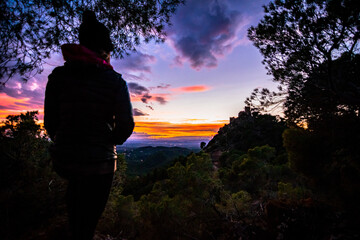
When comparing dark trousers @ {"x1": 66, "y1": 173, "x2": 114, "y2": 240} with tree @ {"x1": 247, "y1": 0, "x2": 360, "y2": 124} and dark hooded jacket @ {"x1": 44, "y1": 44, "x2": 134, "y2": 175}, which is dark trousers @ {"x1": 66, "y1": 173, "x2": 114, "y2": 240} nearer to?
dark hooded jacket @ {"x1": 44, "y1": 44, "x2": 134, "y2": 175}

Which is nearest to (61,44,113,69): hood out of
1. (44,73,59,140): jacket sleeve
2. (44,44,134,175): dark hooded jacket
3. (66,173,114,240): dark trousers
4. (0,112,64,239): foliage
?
(44,44,134,175): dark hooded jacket

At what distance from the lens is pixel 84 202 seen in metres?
1.20

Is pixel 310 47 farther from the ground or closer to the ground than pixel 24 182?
farther from the ground

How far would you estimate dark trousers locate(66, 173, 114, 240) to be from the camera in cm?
120

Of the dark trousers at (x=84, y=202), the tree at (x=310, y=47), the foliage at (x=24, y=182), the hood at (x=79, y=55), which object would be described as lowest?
the foliage at (x=24, y=182)

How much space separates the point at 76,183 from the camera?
121cm

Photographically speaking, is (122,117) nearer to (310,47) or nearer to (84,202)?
(84,202)

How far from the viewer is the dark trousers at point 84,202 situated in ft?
3.92

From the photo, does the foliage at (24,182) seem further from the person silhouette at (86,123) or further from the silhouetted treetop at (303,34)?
the silhouetted treetop at (303,34)

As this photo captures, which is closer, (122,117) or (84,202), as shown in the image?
(84,202)

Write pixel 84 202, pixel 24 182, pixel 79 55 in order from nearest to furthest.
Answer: pixel 84 202
pixel 79 55
pixel 24 182

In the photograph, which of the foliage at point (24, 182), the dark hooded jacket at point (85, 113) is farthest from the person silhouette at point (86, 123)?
the foliage at point (24, 182)

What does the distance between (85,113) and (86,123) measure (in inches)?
2.9

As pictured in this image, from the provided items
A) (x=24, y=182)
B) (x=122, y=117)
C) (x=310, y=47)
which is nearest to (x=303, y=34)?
(x=310, y=47)
